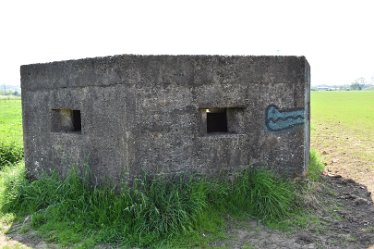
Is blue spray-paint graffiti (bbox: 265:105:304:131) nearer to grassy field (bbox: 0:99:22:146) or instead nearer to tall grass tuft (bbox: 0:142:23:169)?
tall grass tuft (bbox: 0:142:23:169)

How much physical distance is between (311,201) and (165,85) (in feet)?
7.85

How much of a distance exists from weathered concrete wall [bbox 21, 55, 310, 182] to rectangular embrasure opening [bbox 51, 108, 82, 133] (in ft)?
0.24

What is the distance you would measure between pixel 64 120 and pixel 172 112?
1.73 m

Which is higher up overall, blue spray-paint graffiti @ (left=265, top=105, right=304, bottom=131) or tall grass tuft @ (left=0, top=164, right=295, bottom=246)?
blue spray-paint graffiti @ (left=265, top=105, right=304, bottom=131)

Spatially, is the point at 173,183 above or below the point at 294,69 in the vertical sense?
below

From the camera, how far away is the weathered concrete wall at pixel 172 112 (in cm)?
452

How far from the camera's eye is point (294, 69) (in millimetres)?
5219

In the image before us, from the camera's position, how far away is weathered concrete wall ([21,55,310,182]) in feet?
14.8

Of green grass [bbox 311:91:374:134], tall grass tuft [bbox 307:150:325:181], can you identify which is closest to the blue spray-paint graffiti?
tall grass tuft [bbox 307:150:325:181]

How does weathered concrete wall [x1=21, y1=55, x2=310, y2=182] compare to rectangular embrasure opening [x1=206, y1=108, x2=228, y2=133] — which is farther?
rectangular embrasure opening [x1=206, y1=108, x2=228, y2=133]

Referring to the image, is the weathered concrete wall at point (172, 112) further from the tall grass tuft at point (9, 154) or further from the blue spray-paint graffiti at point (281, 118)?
the tall grass tuft at point (9, 154)

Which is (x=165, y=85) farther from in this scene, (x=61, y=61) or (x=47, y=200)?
(x=47, y=200)

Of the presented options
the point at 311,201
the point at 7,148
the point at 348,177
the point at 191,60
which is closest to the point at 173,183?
the point at 191,60

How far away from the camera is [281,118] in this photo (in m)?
5.21
